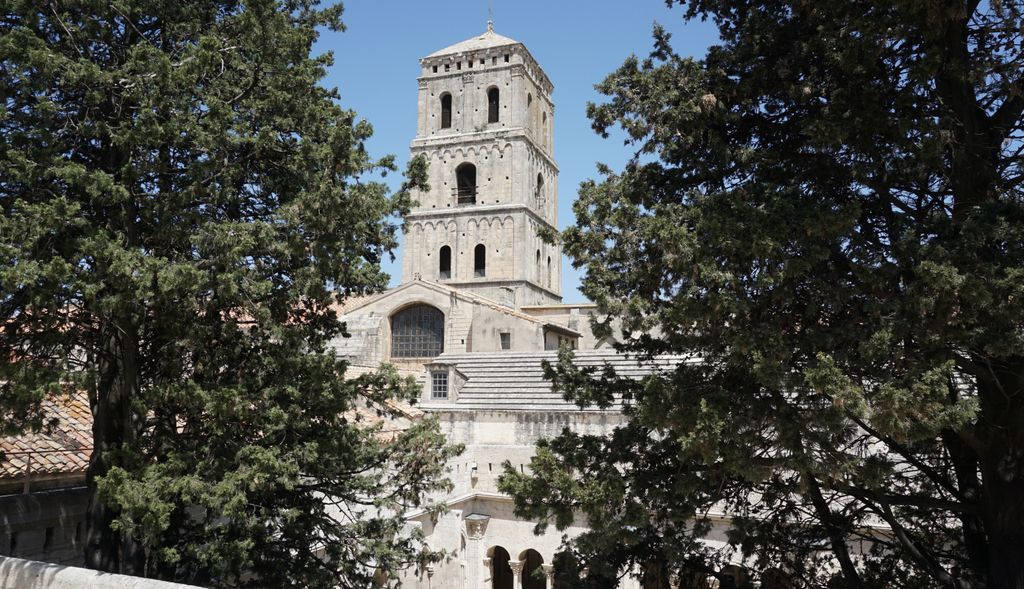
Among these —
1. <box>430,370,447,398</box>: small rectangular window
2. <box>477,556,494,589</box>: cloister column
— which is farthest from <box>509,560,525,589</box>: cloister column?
<box>430,370,447,398</box>: small rectangular window

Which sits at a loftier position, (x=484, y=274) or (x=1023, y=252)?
(x=484, y=274)

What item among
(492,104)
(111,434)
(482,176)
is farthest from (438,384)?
(492,104)

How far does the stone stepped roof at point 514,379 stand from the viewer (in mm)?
19923

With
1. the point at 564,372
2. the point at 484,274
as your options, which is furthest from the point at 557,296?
the point at 564,372

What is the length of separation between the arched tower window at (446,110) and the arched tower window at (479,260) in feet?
28.4

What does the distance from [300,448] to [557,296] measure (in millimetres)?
44094

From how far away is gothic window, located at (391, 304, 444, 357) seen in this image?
3634cm

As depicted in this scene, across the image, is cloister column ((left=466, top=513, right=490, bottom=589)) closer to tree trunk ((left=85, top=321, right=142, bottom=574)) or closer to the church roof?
tree trunk ((left=85, top=321, right=142, bottom=574))

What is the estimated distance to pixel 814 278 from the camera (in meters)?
6.94

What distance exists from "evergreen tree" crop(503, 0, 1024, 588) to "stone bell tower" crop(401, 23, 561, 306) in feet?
123

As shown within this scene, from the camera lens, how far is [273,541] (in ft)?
29.9

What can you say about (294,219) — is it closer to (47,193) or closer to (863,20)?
(47,193)

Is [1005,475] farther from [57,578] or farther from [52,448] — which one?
[52,448]

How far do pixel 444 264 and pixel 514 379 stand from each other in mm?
28364
